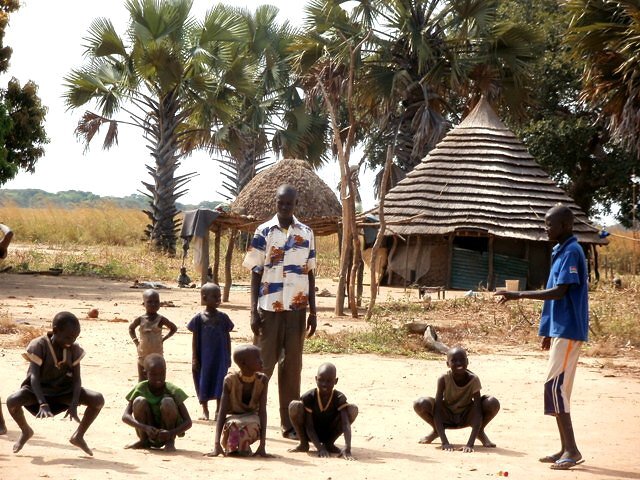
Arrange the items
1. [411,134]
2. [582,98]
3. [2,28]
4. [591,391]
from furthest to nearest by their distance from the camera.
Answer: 1. [411,134]
2. [2,28]
3. [582,98]
4. [591,391]

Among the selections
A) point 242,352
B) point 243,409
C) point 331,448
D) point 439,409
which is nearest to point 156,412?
point 243,409

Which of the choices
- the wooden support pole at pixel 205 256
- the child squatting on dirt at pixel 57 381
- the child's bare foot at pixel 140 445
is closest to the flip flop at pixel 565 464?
the child's bare foot at pixel 140 445

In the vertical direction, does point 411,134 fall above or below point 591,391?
above

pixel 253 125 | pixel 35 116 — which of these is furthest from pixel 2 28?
pixel 253 125

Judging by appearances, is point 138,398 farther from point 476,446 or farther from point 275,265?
point 476,446

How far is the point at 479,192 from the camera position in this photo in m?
21.8

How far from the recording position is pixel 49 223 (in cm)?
3366

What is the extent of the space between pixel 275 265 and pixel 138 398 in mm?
1259

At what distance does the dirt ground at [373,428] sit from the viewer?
18.8 feet

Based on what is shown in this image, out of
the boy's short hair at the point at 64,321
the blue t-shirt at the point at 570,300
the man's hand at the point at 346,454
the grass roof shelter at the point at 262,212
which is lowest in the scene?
the man's hand at the point at 346,454

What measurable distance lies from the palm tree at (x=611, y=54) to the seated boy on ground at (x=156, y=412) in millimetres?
9116

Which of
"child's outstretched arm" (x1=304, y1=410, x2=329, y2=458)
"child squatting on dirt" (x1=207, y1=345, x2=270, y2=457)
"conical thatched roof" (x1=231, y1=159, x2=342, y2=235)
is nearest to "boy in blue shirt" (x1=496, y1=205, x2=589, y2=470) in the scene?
"child's outstretched arm" (x1=304, y1=410, x2=329, y2=458)

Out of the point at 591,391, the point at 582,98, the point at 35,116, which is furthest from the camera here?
the point at 35,116

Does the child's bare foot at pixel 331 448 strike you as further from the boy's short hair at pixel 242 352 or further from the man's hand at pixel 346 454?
the boy's short hair at pixel 242 352
